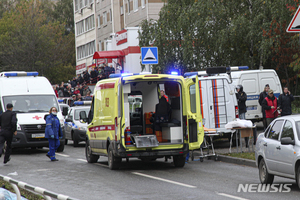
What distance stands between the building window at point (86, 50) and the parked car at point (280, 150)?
59.8 m

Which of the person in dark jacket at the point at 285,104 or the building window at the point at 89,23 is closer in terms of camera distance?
the person in dark jacket at the point at 285,104

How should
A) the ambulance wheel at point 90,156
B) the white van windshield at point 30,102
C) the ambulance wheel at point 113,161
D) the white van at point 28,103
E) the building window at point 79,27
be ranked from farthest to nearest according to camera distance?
the building window at point 79,27 → the white van windshield at point 30,102 → the white van at point 28,103 → the ambulance wheel at point 90,156 → the ambulance wheel at point 113,161

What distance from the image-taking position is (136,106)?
55.7ft

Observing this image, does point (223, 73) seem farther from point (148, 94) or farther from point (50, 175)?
point (50, 175)

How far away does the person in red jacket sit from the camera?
19669mm

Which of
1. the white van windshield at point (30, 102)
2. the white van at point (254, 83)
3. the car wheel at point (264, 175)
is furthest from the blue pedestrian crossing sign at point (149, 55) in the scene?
the car wheel at point (264, 175)

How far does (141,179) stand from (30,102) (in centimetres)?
1006

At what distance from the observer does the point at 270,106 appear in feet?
64.4

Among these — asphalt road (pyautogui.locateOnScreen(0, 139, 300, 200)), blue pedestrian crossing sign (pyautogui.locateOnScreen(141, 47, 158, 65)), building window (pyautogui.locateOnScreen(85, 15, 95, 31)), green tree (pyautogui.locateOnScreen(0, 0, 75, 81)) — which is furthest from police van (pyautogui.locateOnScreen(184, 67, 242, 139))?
building window (pyautogui.locateOnScreen(85, 15, 95, 31))

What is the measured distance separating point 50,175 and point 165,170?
290 centimetres

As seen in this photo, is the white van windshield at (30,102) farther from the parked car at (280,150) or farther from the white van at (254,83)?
the parked car at (280,150)

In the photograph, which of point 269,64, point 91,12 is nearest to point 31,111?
point 269,64

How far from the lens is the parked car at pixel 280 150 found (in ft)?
33.4

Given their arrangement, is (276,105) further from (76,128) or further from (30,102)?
(30,102)
